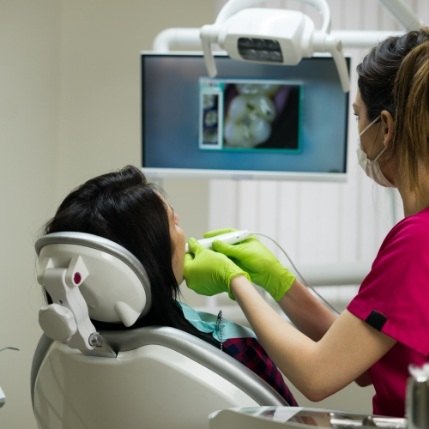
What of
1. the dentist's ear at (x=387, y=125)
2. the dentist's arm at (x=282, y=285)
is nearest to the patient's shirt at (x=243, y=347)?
the dentist's arm at (x=282, y=285)

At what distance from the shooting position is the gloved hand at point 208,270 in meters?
1.58

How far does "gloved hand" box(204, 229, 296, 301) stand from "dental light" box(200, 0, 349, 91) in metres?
0.60

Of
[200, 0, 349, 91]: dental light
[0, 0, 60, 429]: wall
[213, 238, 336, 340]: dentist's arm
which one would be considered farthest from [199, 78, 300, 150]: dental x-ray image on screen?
[213, 238, 336, 340]: dentist's arm

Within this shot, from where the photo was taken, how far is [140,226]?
1.47 meters

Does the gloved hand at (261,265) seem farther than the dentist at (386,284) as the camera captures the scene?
Yes

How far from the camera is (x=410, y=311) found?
1.26 m

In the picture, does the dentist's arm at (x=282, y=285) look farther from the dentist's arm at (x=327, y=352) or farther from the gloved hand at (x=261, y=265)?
the dentist's arm at (x=327, y=352)

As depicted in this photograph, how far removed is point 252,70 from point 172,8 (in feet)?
3.39

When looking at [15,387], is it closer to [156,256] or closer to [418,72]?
[156,256]

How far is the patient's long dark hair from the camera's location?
Result: 1.46 m

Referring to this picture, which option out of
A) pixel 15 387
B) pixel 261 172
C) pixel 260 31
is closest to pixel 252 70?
pixel 261 172

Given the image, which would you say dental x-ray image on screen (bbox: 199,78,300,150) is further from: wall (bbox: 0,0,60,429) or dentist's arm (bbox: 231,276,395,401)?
dentist's arm (bbox: 231,276,395,401)

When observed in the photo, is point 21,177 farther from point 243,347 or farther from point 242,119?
point 243,347

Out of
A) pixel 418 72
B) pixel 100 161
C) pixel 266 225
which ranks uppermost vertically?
pixel 418 72
